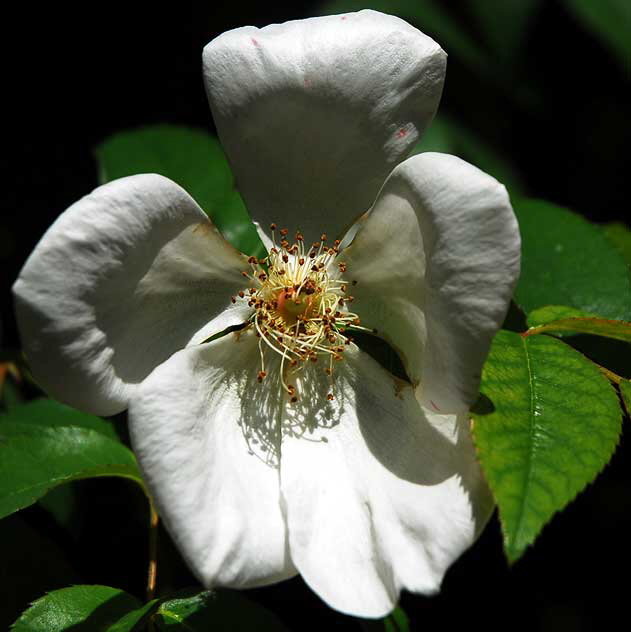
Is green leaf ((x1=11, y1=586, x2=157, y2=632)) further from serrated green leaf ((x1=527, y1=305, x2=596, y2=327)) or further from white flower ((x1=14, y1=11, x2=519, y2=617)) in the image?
serrated green leaf ((x1=527, y1=305, x2=596, y2=327))

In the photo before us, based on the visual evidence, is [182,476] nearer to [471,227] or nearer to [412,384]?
[412,384]

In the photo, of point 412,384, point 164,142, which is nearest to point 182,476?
point 412,384

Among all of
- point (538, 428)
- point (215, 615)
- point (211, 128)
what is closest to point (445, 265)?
point (538, 428)

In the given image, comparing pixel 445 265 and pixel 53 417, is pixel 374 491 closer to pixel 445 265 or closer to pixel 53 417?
pixel 445 265

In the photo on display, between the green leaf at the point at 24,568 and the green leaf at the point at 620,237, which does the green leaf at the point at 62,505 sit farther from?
the green leaf at the point at 620,237

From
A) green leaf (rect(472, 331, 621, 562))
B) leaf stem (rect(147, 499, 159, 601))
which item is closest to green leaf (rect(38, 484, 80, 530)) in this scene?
leaf stem (rect(147, 499, 159, 601))

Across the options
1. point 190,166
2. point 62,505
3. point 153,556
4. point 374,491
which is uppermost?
point 190,166

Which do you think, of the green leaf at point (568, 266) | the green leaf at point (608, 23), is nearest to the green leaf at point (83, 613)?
the green leaf at point (568, 266)
